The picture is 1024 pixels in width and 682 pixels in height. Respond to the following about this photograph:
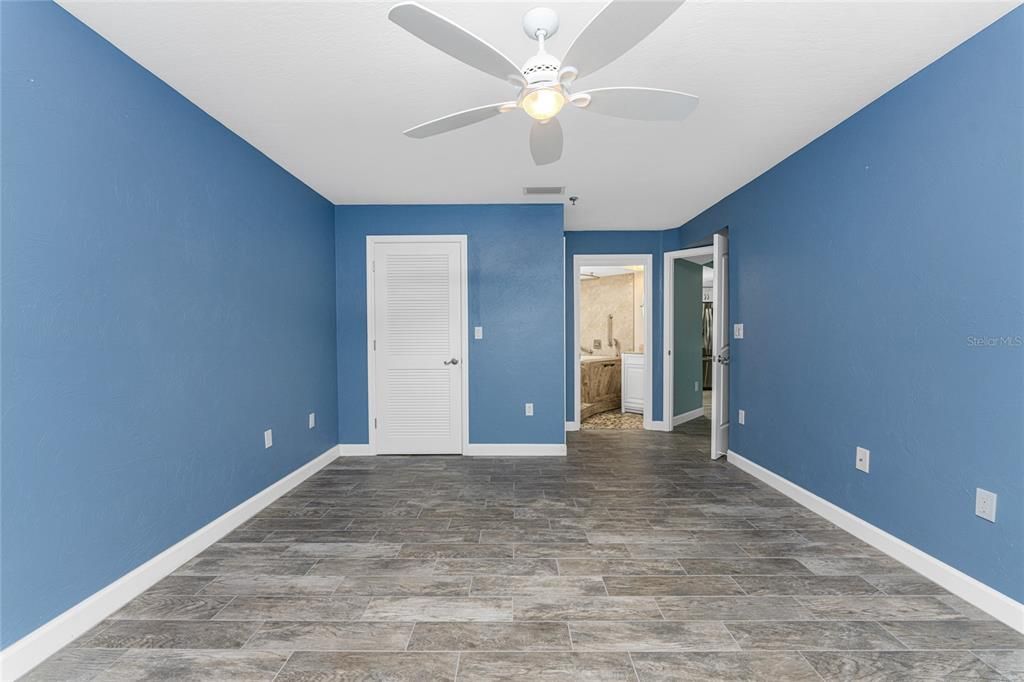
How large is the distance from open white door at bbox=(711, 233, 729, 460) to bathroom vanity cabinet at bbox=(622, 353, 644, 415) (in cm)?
218

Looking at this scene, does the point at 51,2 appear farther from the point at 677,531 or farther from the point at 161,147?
the point at 677,531

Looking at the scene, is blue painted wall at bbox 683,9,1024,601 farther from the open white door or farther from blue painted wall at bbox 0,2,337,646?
blue painted wall at bbox 0,2,337,646

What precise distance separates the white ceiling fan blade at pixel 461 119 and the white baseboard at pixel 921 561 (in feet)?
8.95

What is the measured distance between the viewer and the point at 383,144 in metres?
2.97

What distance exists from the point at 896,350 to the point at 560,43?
221cm

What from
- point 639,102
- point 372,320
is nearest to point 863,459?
point 639,102

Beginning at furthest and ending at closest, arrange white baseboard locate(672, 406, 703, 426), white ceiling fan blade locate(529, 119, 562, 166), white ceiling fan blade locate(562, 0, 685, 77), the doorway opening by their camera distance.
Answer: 1. white baseboard locate(672, 406, 703, 426)
2. the doorway opening
3. white ceiling fan blade locate(529, 119, 562, 166)
4. white ceiling fan blade locate(562, 0, 685, 77)

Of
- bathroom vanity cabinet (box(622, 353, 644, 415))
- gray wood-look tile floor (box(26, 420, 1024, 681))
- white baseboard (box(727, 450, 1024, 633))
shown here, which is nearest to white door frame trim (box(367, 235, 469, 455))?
gray wood-look tile floor (box(26, 420, 1024, 681))

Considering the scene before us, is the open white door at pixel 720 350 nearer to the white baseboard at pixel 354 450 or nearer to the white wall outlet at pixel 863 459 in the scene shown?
the white wall outlet at pixel 863 459

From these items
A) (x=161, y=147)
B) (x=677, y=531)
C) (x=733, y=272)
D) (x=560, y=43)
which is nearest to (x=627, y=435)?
(x=733, y=272)

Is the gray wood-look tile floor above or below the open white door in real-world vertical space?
below

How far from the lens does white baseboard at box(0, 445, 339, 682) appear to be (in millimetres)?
1591

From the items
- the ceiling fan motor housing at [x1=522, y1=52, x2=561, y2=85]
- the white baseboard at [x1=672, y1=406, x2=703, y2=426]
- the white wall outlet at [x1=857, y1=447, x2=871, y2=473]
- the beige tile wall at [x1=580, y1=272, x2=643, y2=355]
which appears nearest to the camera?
the ceiling fan motor housing at [x1=522, y1=52, x2=561, y2=85]

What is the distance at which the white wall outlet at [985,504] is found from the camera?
1916 mm
